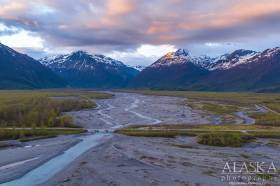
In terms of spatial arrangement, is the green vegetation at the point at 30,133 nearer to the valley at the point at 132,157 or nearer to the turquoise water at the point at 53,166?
the valley at the point at 132,157

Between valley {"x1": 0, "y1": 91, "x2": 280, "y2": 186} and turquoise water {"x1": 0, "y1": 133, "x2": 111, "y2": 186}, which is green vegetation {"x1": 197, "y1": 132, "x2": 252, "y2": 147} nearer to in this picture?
valley {"x1": 0, "y1": 91, "x2": 280, "y2": 186}

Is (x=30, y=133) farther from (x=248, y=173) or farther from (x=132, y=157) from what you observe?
(x=248, y=173)

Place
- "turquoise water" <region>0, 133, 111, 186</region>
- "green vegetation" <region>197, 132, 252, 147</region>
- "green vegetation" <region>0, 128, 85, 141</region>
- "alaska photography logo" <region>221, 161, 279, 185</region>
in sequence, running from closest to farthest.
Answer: "alaska photography logo" <region>221, 161, 279, 185</region>
"turquoise water" <region>0, 133, 111, 186</region>
"green vegetation" <region>197, 132, 252, 147</region>
"green vegetation" <region>0, 128, 85, 141</region>

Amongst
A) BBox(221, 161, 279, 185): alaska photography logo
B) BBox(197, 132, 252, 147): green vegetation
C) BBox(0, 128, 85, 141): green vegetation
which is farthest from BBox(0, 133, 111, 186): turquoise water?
BBox(221, 161, 279, 185): alaska photography logo

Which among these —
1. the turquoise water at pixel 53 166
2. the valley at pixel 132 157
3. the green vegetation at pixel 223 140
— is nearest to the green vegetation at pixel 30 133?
the valley at pixel 132 157

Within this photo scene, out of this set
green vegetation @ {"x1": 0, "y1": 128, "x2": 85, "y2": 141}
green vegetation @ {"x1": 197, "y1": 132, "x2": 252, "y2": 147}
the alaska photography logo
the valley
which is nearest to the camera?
the alaska photography logo

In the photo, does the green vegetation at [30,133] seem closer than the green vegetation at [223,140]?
No
